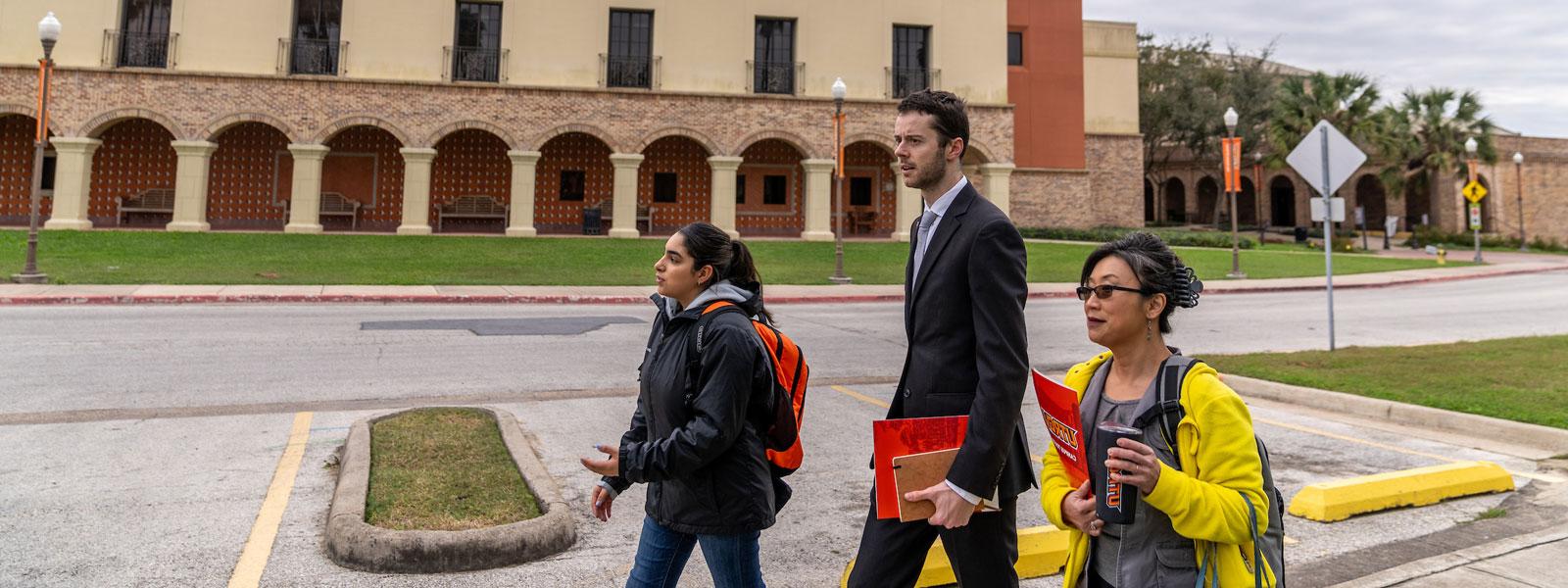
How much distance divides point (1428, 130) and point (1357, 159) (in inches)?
1635

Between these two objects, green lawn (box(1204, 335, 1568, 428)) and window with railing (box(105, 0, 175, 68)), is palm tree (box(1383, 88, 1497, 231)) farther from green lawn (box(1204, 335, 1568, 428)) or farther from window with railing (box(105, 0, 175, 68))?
window with railing (box(105, 0, 175, 68))

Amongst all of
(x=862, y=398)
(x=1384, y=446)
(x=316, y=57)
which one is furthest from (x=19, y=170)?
(x=1384, y=446)

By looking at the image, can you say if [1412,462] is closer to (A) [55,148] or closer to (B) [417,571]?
(B) [417,571]

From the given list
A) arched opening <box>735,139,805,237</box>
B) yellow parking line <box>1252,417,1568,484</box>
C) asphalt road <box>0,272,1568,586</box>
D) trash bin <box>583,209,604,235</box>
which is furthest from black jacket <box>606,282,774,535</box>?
arched opening <box>735,139,805,237</box>

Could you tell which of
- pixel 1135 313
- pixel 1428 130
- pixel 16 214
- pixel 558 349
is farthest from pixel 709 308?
pixel 1428 130

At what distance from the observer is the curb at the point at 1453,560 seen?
3.87 m

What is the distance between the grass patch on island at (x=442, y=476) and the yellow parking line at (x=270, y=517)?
1.50ft

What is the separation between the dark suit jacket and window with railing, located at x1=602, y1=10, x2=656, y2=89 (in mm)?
29214

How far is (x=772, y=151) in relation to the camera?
1351 inches

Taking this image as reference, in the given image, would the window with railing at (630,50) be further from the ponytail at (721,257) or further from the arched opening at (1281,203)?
the arched opening at (1281,203)

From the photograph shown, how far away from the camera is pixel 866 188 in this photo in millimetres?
35594

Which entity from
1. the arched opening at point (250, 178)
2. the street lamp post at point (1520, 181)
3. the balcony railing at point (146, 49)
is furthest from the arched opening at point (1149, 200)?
the balcony railing at point (146, 49)

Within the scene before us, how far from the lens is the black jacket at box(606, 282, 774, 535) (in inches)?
106

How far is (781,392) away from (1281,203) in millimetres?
64650
